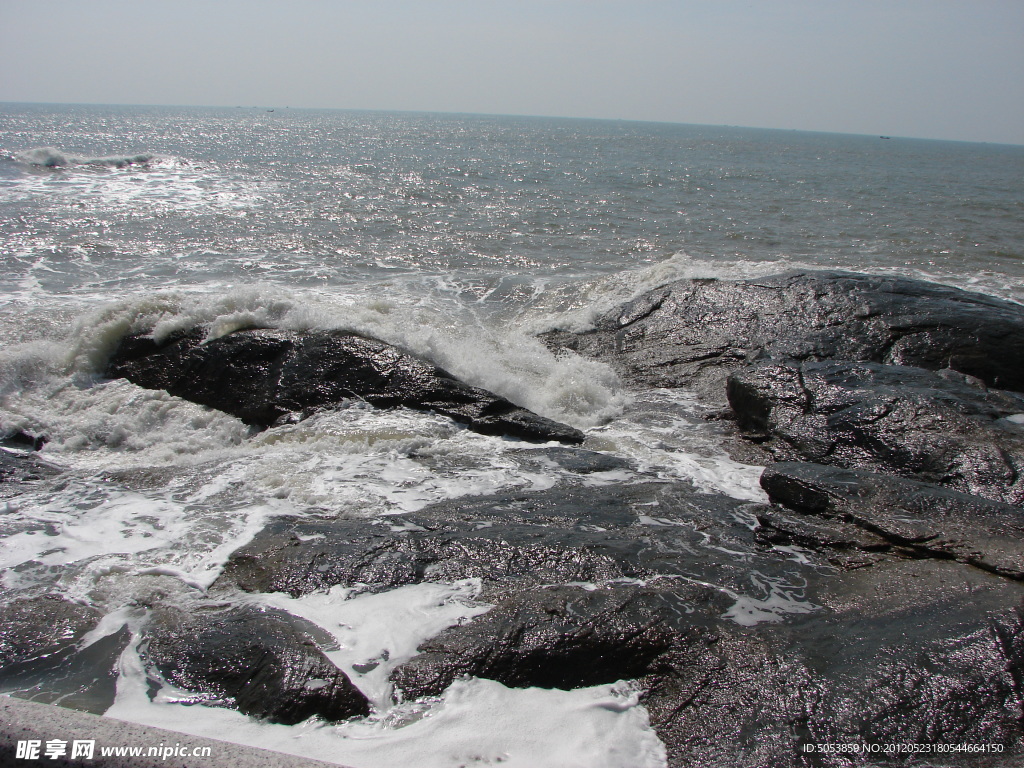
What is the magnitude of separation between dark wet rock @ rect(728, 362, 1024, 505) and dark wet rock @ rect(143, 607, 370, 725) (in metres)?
4.87

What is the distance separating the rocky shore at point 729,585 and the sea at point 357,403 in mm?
A: 141

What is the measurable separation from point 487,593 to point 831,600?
203 cm

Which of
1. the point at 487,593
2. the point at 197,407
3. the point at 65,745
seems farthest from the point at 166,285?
the point at 65,745

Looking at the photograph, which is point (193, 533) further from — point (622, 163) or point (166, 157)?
point (622, 163)

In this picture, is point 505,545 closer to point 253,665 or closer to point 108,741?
point 253,665

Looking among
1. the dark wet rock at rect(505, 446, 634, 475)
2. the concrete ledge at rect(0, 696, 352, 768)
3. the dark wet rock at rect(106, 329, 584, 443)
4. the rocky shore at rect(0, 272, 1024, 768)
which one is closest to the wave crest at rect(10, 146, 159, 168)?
the dark wet rock at rect(106, 329, 584, 443)

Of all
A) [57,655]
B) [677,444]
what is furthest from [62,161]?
[57,655]

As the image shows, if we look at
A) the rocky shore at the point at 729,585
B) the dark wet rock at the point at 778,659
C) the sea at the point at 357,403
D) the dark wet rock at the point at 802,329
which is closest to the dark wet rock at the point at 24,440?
the sea at the point at 357,403

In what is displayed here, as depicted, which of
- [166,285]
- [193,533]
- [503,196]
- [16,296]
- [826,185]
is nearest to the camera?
[193,533]

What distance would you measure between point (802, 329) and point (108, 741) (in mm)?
9064

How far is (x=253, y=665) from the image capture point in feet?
10.7

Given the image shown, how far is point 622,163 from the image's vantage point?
146 feet

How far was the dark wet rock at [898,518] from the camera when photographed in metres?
4.05

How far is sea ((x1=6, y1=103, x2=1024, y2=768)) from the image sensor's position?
3.16m
